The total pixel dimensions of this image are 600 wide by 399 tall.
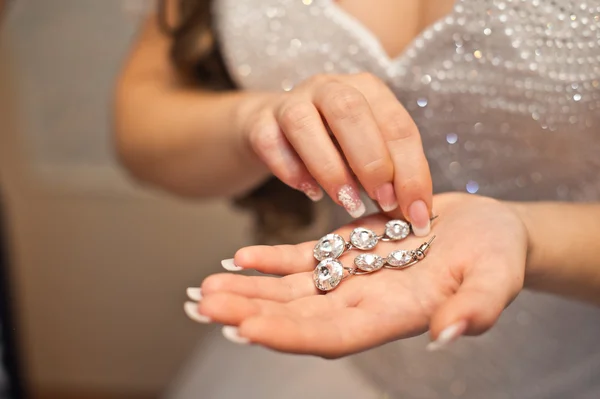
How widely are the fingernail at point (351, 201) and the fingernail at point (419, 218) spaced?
3cm

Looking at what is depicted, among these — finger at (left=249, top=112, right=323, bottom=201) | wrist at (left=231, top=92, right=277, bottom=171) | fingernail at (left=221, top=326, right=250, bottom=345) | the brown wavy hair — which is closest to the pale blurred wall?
the brown wavy hair

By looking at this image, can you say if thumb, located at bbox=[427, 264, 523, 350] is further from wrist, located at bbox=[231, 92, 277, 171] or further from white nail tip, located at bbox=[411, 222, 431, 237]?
wrist, located at bbox=[231, 92, 277, 171]

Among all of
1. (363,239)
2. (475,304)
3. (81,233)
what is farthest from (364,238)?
(81,233)

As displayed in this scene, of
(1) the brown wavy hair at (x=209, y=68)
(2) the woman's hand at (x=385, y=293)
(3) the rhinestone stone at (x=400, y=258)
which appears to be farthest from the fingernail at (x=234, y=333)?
(1) the brown wavy hair at (x=209, y=68)

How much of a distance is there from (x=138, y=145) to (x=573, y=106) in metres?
0.43

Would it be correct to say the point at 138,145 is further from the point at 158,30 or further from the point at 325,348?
the point at 325,348

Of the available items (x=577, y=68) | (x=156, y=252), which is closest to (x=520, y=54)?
(x=577, y=68)

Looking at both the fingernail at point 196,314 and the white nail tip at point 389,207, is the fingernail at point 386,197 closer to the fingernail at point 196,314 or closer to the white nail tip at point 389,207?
the white nail tip at point 389,207

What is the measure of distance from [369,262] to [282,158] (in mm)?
89

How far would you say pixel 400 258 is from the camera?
13.8 inches

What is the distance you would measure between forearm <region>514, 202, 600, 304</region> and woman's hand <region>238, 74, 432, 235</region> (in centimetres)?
7

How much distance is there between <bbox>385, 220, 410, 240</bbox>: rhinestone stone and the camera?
1.21 ft

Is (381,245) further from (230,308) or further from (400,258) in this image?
(230,308)

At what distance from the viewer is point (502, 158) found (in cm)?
47
